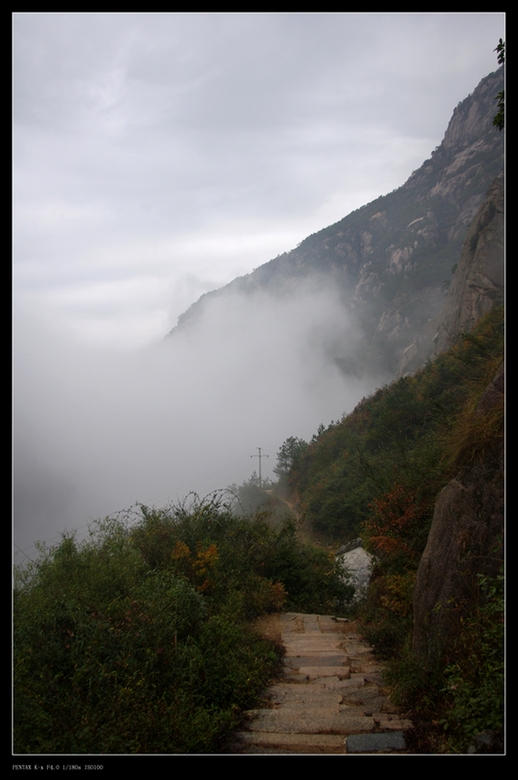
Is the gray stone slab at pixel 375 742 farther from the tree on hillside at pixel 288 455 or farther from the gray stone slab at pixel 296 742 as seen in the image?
the tree on hillside at pixel 288 455

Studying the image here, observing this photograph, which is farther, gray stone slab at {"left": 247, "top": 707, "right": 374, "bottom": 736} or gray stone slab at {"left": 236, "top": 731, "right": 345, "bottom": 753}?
gray stone slab at {"left": 247, "top": 707, "right": 374, "bottom": 736}

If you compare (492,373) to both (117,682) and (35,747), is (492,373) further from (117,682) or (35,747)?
(35,747)

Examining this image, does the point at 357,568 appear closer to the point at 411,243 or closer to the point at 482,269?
the point at 482,269

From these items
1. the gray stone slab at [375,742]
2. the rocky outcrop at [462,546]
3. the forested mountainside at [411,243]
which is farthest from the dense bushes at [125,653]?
the forested mountainside at [411,243]

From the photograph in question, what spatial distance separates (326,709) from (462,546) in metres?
2.14

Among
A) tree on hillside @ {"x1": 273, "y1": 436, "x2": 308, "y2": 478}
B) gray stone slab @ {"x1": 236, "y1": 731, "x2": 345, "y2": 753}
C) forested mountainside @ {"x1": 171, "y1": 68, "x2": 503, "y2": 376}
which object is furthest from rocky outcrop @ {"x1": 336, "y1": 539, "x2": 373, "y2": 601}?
forested mountainside @ {"x1": 171, "y1": 68, "x2": 503, "y2": 376}

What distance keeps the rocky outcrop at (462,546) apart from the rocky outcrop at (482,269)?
102ft

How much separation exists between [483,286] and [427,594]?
3471 cm

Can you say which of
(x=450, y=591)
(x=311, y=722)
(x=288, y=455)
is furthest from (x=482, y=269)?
(x=311, y=722)

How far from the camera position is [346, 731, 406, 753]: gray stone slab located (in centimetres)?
420

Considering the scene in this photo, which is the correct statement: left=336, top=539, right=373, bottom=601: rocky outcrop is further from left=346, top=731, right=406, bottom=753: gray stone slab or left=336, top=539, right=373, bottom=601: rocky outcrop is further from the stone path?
left=346, top=731, right=406, bottom=753: gray stone slab

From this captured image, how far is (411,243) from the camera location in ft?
344

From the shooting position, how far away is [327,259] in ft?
457
